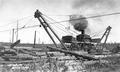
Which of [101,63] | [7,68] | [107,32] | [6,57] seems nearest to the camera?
[7,68]

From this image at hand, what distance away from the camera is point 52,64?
12648mm

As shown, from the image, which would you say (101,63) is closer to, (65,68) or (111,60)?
(111,60)

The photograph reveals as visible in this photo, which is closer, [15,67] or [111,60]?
[15,67]

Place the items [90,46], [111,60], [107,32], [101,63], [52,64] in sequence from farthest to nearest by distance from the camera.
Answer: [107,32] → [90,46] → [111,60] → [101,63] → [52,64]

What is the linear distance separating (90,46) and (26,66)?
55.4 ft

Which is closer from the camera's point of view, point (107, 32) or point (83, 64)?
point (83, 64)

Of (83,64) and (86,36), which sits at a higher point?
(86,36)

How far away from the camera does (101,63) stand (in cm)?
1512

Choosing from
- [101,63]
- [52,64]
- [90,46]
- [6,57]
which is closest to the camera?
[52,64]

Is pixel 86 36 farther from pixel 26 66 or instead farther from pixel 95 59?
pixel 26 66

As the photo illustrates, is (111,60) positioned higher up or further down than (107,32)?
further down

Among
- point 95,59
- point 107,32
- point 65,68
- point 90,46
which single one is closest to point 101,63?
point 95,59

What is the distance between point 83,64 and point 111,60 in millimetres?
3161

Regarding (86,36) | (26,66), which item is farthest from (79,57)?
(86,36)
